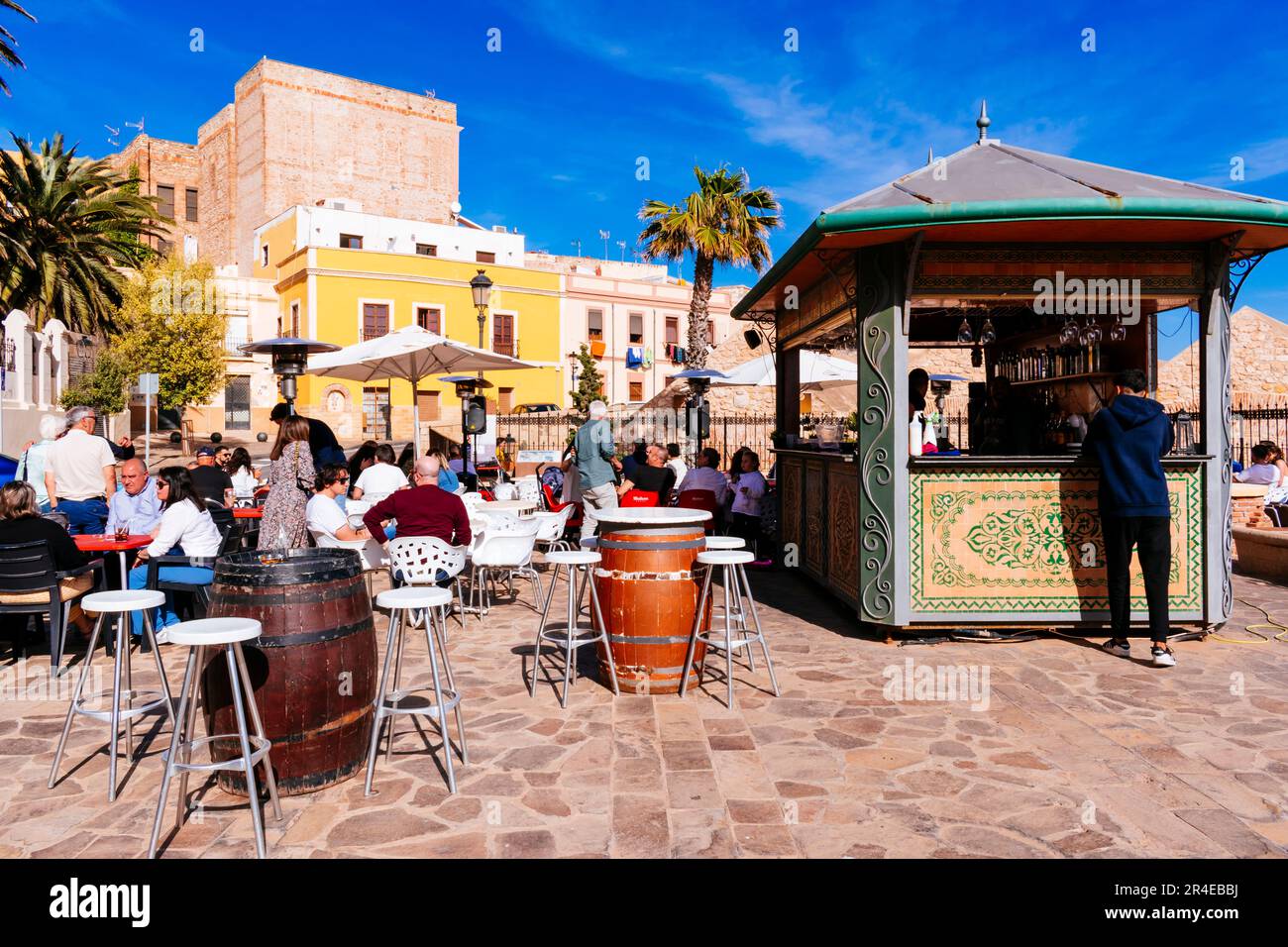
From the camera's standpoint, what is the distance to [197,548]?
6.86m

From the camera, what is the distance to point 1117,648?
6.49 meters

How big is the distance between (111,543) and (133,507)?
91cm

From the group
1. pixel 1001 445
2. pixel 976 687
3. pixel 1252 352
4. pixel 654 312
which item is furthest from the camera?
pixel 654 312

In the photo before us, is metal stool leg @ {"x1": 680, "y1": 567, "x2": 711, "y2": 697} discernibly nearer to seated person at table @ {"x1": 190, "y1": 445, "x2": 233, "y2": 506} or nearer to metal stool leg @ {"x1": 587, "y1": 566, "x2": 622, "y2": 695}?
metal stool leg @ {"x1": 587, "y1": 566, "x2": 622, "y2": 695}

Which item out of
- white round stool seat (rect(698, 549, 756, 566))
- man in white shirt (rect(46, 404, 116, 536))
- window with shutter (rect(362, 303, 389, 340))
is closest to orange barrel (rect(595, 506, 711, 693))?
white round stool seat (rect(698, 549, 756, 566))

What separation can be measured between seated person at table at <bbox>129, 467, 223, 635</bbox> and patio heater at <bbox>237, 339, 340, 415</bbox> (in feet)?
15.0

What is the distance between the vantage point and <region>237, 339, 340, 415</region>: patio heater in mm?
11828

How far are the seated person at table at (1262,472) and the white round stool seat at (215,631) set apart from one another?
39.6 ft

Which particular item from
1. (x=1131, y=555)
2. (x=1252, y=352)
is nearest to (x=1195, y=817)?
(x=1131, y=555)

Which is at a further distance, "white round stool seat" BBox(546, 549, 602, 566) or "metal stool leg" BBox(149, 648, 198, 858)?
"white round stool seat" BBox(546, 549, 602, 566)

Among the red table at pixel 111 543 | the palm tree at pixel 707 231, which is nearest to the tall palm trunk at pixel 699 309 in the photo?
the palm tree at pixel 707 231
